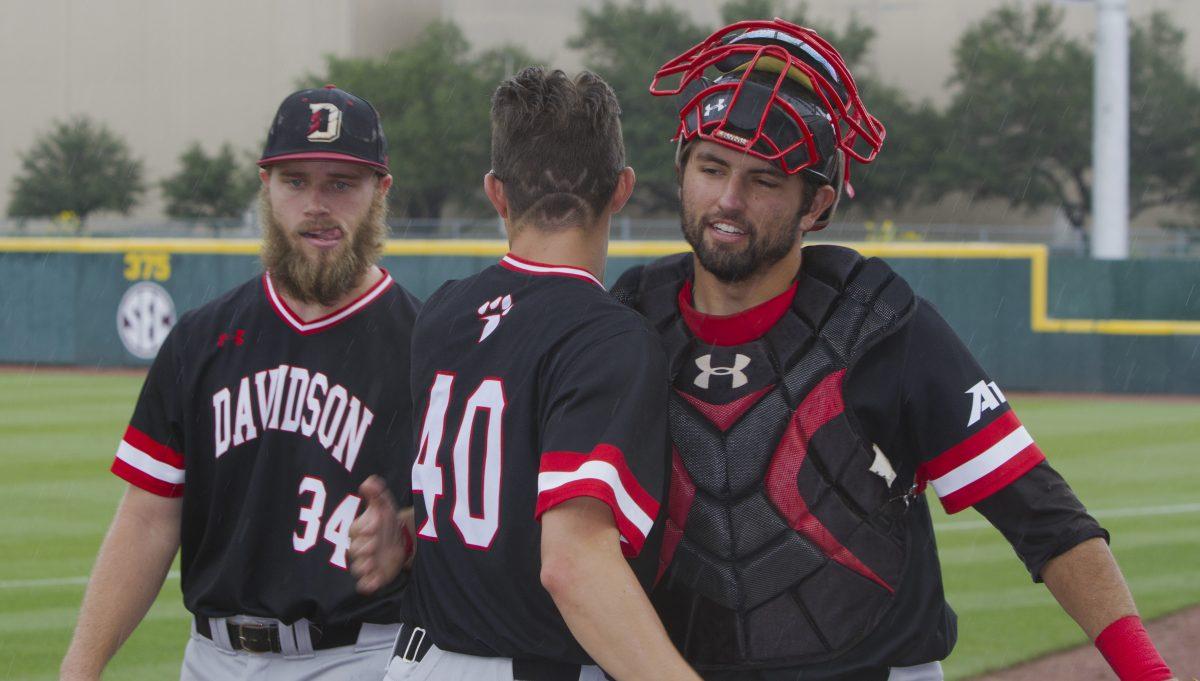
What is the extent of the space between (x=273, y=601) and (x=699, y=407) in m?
1.17

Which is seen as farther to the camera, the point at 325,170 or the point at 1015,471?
the point at 325,170

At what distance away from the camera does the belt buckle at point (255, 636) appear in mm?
3176

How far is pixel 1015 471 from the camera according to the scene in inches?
96.7

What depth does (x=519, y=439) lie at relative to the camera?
2.29 m

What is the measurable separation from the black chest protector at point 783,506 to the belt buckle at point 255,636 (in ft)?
3.55

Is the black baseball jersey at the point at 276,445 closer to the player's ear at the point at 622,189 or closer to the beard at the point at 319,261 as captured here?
the beard at the point at 319,261

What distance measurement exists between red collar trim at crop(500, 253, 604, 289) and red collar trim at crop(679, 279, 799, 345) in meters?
0.28

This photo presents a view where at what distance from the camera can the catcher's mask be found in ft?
8.20

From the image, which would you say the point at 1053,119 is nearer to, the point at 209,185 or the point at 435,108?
the point at 435,108

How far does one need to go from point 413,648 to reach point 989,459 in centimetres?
106

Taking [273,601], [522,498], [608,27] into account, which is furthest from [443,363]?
[608,27]

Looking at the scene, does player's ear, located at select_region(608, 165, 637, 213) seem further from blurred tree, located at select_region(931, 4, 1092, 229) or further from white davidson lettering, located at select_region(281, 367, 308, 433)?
blurred tree, located at select_region(931, 4, 1092, 229)

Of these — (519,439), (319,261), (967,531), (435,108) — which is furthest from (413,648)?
(435,108)

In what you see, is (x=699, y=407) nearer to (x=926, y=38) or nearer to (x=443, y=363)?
(x=443, y=363)
